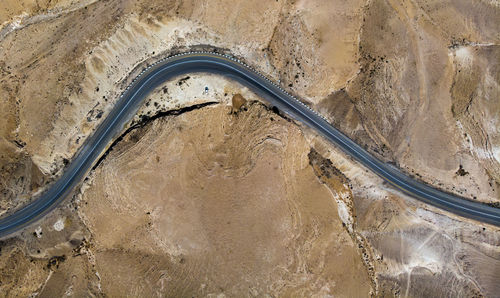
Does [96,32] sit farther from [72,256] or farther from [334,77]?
[334,77]

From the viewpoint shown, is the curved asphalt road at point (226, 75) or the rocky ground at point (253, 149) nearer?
the rocky ground at point (253, 149)

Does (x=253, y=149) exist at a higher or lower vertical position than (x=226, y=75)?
lower

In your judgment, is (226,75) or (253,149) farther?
(226,75)

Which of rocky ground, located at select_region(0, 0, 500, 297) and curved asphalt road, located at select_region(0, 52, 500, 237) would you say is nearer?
rocky ground, located at select_region(0, 0, 500, 297)

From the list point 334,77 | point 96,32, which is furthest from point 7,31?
point 334,77
